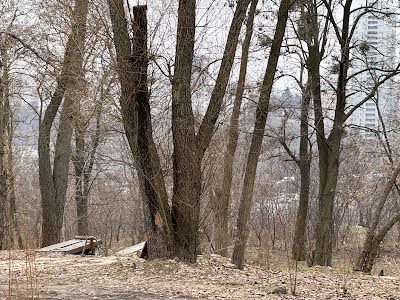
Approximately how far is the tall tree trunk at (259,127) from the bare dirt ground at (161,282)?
110cm

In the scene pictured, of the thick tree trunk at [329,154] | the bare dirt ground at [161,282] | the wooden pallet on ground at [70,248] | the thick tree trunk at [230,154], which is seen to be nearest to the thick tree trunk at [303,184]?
the thick tree trunk at [329,154]

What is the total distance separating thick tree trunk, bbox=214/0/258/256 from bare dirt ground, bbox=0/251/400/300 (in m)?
2.28

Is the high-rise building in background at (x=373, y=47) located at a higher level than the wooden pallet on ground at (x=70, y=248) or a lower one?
higher

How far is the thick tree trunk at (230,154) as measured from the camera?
10.6 meters

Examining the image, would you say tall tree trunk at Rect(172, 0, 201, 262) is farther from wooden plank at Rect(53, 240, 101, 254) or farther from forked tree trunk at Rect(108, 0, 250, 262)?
wooden plank at Rect(53, 240, 101, 254)

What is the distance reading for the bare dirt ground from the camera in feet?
20.8

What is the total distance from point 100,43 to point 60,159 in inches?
244

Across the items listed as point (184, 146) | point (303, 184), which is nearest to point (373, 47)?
point (303, 184)

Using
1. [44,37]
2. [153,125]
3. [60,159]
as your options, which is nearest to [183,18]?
[153,125]

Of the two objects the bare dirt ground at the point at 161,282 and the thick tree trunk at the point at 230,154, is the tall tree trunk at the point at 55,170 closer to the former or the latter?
the thick tree trunk at the point at 230,154

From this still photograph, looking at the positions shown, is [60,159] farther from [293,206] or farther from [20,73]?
[293,206]

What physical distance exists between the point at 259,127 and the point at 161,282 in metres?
4.03

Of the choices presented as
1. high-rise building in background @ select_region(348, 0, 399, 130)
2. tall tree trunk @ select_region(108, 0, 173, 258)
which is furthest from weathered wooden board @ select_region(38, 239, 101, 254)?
high-rise building in background @ select_region(348, 0, 399, 130)

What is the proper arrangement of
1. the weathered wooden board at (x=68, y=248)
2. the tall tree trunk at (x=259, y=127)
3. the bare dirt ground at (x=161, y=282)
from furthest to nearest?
the weathered wooden board at (x=68, y=248), the tall tree trunk at (x=259, y=127), the bare dirt ground at (x=161, y=282)
